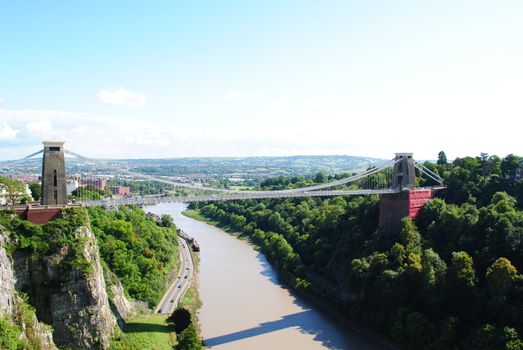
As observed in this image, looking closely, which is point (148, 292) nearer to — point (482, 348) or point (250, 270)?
point (250, 270)

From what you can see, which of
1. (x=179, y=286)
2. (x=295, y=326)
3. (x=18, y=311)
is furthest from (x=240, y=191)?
(x=18, y=311)

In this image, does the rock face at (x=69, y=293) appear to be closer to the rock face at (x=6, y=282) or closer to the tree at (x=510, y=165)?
the rock face at (x=6, y=282)

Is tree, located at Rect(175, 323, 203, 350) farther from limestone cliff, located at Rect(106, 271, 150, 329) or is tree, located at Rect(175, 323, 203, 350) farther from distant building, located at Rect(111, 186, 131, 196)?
distant building, located at Rect(111, 186, 131, 196)

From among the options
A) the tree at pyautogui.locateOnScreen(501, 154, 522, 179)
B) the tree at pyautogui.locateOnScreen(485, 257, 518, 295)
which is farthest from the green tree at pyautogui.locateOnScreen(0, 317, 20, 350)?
the tree at pyautogui.locateOnScreen(501, 154, 522, 179)

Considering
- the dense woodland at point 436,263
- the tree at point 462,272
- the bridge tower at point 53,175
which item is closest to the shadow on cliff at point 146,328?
the bridge tower at point 53,175

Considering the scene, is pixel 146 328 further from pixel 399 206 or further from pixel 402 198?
pixel 402 198
